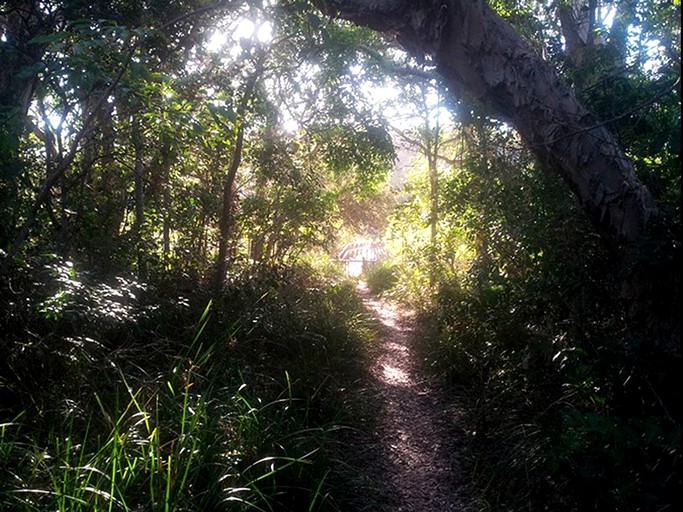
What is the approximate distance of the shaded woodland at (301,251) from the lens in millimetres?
3074

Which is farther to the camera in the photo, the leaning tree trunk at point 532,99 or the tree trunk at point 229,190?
the tree trunk at point 229,190

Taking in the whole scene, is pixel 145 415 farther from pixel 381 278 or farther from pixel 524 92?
pixel 381 278

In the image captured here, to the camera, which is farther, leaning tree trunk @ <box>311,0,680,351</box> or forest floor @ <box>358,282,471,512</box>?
forest floor @ <box>358,282,471,512</box>

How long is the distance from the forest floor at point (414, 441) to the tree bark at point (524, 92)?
7.22ft

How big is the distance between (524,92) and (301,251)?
15.6ft

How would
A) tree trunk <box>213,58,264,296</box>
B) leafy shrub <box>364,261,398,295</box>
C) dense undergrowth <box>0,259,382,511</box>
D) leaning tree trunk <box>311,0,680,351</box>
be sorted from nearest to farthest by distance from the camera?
dense undergrowth <box>0,259,382,511</box>, leaning tree trunk <box>311,0,680,351</box>, tree trunk <box>213,58,264,296</box>, leafy shrub <box>364,261,398,295</box>

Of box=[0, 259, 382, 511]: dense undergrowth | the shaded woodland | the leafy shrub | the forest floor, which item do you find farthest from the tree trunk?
the leafy shrub

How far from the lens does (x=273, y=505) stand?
3293 mm

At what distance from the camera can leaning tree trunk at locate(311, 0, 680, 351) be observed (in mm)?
3592

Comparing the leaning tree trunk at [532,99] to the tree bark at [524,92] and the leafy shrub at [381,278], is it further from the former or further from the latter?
the leafy shrub at [381,278]

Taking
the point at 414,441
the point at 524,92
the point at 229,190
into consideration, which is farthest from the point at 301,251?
the point at 524,92

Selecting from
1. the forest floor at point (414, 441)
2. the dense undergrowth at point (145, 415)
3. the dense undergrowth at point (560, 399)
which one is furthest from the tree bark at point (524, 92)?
the dense undergrowth at point (145, 415)

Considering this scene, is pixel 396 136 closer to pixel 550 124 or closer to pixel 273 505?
pixel 550 124

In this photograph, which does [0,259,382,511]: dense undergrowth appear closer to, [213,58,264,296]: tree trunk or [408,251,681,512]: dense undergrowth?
[213,58,264,296]: tree trunk
